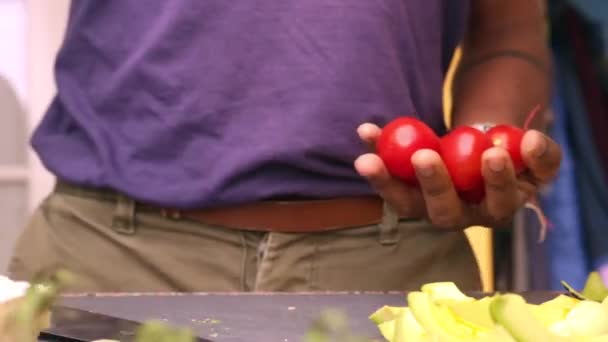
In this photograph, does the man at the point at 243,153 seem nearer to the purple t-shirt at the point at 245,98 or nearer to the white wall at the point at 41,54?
the purple t-shirt at the point at 245,98

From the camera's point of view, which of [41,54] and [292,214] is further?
[41,54]

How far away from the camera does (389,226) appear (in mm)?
878

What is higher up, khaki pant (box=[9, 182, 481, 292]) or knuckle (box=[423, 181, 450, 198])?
knuckle (box=[423, 181, 450, 198])

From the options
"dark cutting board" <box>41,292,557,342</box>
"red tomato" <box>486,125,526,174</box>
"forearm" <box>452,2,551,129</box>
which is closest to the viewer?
"dark cutting board" <box>41,292,557,342</box>

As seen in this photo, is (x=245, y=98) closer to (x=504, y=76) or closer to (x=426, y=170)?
(x=426, y=170)

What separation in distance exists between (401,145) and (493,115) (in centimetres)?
20

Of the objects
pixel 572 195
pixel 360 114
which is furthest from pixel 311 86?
pixel 572 195

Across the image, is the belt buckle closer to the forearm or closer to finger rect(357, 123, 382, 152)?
finger rect(357, 123, 382, 152)

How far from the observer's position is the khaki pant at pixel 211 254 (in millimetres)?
867

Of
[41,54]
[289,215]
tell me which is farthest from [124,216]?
[41,54]

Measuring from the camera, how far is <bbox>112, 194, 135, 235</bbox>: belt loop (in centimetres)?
87

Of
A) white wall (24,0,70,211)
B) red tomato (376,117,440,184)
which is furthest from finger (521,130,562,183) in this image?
white wall (24,0,70,211)

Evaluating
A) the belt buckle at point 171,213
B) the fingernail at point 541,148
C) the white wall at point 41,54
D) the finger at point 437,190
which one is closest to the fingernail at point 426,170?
the finger at point 437,190

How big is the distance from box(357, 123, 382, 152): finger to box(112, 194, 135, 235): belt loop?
0.24m
